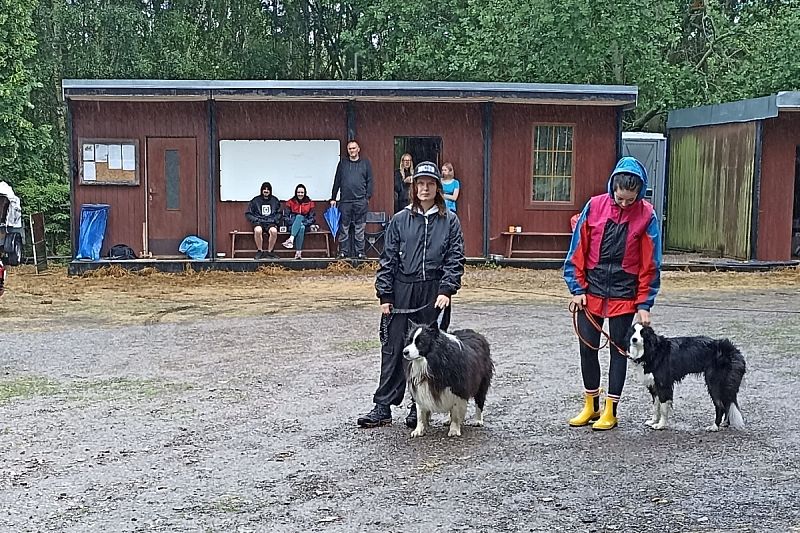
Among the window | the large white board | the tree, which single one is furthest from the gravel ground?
the tree

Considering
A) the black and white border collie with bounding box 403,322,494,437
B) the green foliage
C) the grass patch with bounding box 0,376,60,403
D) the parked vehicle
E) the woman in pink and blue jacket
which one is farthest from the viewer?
the green foliage

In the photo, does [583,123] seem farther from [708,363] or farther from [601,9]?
[708,363]

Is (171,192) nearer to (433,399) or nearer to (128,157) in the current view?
(128,157)

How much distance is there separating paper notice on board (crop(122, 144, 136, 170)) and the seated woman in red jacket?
2.65 metres

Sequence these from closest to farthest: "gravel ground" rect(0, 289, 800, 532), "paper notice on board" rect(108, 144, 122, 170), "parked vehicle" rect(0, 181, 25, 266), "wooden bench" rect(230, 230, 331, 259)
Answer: "gravel ground" rect(0, 289, 800, 532), "parked vehicle" rect(0, 181, 25, 266), "paper notice on board" rect(108, 144, 122, 170), "wooden bench" rect(230, 230, 331, 259)

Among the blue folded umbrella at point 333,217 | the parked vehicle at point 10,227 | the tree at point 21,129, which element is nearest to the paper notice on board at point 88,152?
the parked vehicle at point 10,227

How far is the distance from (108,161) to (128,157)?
1.10ft

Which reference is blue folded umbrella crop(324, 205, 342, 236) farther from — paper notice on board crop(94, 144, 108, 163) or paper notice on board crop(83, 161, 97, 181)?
paper notice on board crop(83, 161, 97, 181)

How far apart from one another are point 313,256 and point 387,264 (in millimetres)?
11216

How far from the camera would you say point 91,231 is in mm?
17000

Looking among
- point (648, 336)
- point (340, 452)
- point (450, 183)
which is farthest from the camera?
point (450, 183)

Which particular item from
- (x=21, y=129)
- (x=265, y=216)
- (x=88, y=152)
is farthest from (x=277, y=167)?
(x=21, y=129)

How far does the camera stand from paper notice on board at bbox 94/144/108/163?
17.3 m

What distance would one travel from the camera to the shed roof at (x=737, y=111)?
1648cm
